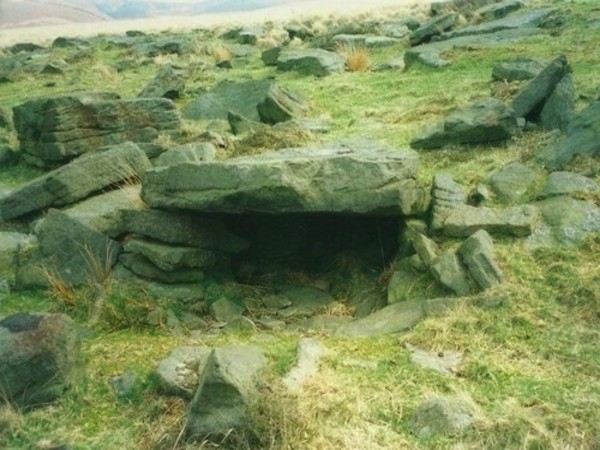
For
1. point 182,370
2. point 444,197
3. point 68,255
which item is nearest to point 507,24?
point 444,197

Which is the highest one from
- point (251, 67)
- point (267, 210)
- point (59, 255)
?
point (267, 210)

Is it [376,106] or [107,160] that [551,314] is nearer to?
[107,160]

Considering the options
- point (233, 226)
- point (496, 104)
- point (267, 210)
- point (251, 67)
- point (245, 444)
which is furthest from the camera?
point (251, 67)

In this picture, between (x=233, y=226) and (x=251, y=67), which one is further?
(x=251, y=67)

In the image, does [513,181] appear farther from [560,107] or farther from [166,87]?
[166,87]

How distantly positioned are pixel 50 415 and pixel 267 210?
2.63m

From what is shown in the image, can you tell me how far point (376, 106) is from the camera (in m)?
11.0

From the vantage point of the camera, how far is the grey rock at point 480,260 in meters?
5.62

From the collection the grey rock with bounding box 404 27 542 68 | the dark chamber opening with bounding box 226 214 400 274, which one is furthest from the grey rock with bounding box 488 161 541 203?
the grey rock with bounding box 404 27 542 68

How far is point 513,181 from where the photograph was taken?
7012mm

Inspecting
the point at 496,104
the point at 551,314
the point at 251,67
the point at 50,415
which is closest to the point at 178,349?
the point at 50,415

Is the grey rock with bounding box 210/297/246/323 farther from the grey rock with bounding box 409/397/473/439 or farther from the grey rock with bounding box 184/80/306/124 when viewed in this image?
the grey rock with bounding box 184/80/306/124

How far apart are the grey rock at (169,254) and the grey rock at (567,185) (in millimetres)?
3286

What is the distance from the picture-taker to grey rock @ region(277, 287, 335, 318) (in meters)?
6.48
